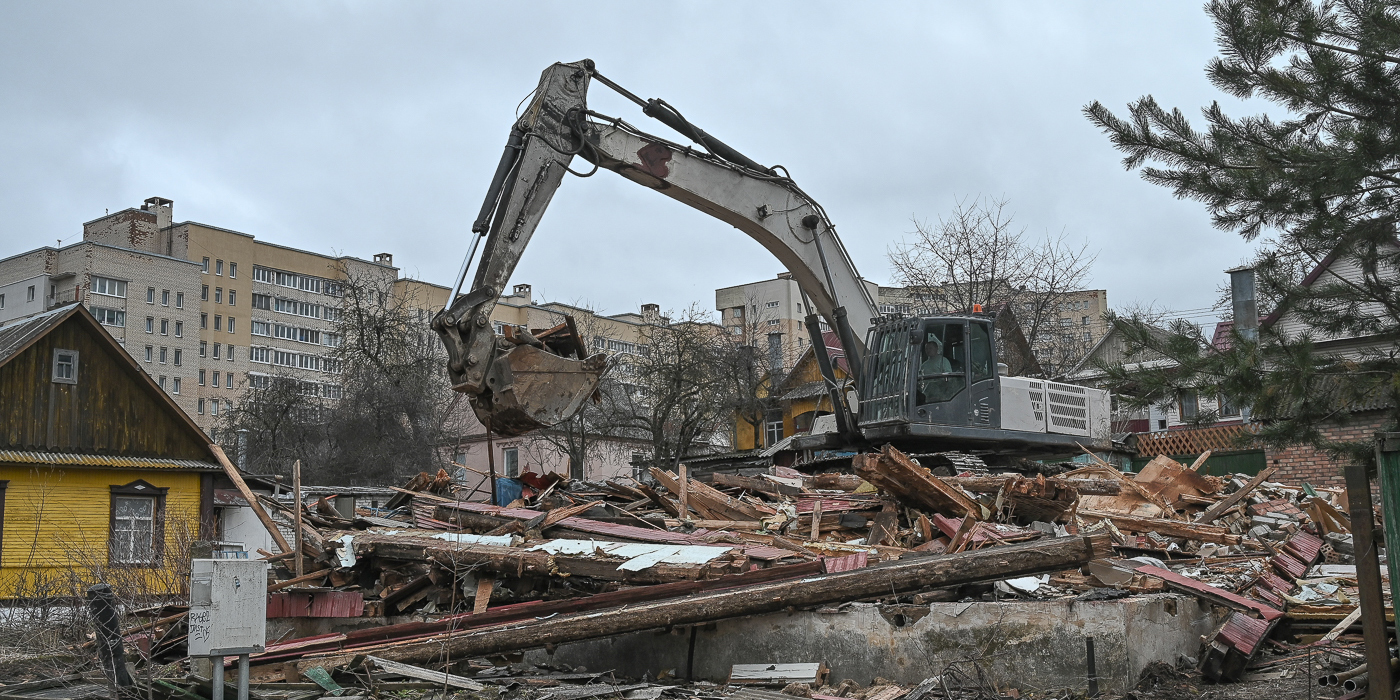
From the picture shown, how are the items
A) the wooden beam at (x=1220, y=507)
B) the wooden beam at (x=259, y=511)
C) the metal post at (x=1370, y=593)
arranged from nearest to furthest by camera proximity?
the metal post at (x=1370, y=593) < the wooden beam at (x=259, y=511) < the wooden beam at (x=1220, y=507)

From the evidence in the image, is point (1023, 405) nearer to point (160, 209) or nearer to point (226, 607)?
point (226, 607)

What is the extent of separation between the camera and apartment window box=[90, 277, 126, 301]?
6544 centimetres

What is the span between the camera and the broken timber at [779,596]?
8203mm

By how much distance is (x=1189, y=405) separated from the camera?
25.8 ft

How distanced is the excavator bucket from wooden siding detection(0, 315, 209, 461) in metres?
15.8

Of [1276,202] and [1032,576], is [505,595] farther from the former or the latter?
[1276,202]

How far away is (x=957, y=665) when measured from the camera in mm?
7941

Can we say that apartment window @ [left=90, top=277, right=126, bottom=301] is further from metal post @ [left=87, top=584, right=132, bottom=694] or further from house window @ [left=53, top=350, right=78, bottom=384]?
metal post @ [left=87, top=584, right=132, bottom=694]

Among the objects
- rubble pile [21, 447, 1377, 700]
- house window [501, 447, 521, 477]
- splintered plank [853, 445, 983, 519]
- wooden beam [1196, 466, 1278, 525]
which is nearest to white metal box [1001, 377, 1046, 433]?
rubble pile [21, 447, 1377, 700]

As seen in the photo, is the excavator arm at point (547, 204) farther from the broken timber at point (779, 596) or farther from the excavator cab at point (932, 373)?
the broken timber at point (779, 596)

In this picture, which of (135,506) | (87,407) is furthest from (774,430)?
(87,407)

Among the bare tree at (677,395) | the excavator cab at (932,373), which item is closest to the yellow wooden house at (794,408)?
the bare tree at (677,395)

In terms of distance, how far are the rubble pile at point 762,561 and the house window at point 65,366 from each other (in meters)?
13.1

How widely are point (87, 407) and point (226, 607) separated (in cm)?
1921
